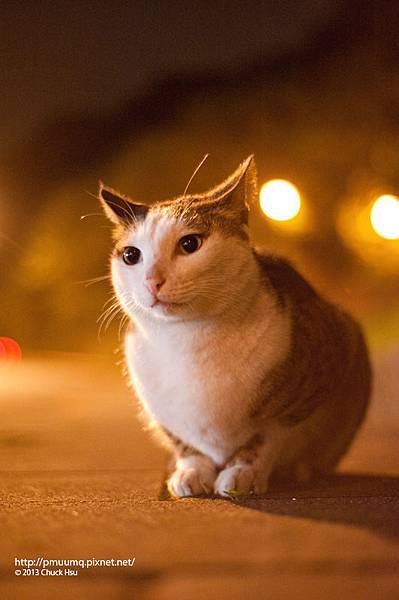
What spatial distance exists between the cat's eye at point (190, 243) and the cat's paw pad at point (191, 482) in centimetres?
38

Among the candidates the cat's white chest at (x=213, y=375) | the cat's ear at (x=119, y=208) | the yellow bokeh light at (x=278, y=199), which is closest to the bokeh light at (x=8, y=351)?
the yellow bokeh light at (x=278, y=199)

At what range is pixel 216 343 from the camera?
1154 millimetres

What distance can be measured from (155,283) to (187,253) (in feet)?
0.29

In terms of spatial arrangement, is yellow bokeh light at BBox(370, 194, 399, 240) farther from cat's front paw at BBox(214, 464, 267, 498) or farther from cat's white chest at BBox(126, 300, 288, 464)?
cat's front paw at BBox(214, 464, 267, 498)

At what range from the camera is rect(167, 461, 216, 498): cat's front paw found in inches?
44.0

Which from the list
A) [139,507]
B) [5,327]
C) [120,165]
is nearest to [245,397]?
[139,507]

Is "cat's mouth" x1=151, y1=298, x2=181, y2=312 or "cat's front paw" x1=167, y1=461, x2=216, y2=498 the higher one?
"cat's mouth" x1=151, y1=298, x2=181, y2=312

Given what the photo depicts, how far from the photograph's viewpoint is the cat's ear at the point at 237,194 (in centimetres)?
119

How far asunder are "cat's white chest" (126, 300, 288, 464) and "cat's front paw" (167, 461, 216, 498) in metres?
0.05

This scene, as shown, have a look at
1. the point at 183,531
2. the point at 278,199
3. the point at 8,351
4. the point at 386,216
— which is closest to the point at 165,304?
the point at 183,531

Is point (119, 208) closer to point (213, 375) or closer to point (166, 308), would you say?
point (166, 308)

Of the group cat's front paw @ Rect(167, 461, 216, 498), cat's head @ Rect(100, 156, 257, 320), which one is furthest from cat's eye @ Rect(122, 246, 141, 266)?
cat's front paw @ Rect(167, 461, 216, 498)

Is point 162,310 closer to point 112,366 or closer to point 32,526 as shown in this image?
point 32,526

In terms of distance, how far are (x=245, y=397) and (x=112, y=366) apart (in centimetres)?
242
